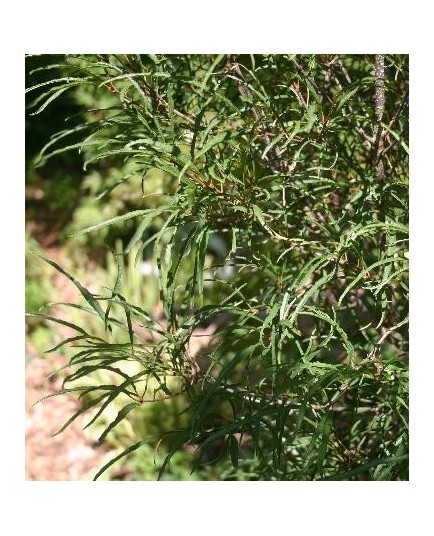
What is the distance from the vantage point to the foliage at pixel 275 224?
3.62 feet

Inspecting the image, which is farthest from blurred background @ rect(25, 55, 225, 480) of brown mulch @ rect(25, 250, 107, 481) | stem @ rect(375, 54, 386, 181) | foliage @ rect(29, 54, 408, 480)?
stem @ rect(375, 54, 386, 181)

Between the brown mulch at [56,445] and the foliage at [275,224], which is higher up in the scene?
the foliage at [275,224]

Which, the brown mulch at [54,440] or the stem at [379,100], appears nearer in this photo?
the stem at [379,100]

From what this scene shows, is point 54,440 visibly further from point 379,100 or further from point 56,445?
point 379,100

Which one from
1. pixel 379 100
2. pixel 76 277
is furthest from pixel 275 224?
pixel 76 277

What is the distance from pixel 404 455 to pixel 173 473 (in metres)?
1.39

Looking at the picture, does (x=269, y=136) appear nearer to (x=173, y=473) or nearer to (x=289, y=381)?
(x=289, y=381)

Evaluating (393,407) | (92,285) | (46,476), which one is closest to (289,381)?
(393,407)

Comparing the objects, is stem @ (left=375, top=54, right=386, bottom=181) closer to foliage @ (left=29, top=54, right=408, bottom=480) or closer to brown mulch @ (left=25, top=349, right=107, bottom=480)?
foliage @ (left=29, top=54, right=408, bottom=480)

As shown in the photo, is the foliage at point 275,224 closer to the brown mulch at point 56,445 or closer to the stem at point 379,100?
the stem at point 379,100

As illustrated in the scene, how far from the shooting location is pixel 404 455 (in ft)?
3.78

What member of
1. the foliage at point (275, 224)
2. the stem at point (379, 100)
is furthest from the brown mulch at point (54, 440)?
the stem at point (379, 100)

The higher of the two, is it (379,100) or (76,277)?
(379,100)

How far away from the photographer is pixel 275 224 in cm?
136
